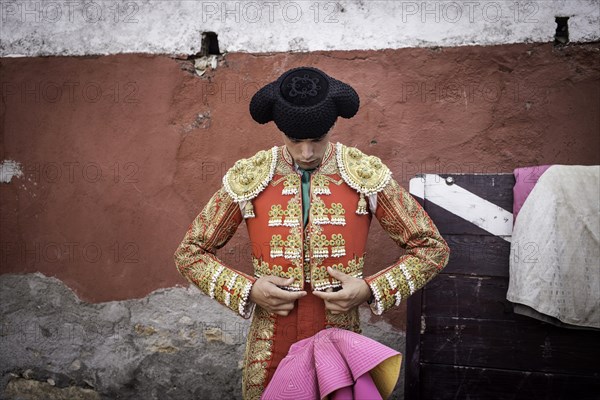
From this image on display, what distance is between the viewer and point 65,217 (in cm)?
353

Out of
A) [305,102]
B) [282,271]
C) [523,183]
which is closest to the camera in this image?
[305,102]

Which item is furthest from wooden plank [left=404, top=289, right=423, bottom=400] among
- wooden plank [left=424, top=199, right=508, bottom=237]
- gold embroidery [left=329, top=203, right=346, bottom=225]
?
gold embroidery [left=329, top=203, right=346, bottom=225]

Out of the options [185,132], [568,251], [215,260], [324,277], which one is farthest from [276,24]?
[568,251]

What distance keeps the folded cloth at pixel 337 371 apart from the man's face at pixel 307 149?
64 centimetres

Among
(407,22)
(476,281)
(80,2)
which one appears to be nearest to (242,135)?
(407,22)

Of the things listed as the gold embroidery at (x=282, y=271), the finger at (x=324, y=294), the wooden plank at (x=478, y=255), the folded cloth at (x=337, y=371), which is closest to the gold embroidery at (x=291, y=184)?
the gold embroidery at (x=282, y=271)

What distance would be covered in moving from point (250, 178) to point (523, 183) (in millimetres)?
1173

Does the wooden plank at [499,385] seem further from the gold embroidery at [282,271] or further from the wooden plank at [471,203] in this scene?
the gold embroidery at [282,271]

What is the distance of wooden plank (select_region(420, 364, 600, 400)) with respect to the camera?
227cm

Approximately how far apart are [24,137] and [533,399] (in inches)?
134

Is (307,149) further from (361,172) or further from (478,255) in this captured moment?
(478,255)

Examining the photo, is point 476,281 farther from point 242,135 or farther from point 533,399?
point 242,135

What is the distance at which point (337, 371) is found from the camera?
169 cm

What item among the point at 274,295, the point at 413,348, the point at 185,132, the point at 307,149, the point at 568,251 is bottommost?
the point at 413,348
